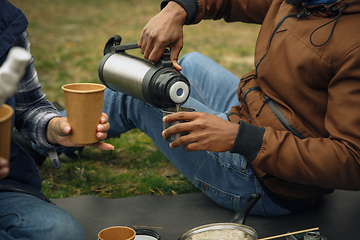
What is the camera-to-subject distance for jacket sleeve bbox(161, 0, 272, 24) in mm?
2281

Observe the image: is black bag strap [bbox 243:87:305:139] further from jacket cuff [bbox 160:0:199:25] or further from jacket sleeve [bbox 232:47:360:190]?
jacket cuff [bbox 160:0:199:25]

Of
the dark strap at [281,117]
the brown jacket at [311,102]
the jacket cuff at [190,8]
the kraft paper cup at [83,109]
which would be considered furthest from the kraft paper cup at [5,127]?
the jacket cuff at [190,8]

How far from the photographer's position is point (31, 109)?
6.18 feet

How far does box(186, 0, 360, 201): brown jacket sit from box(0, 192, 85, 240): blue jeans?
811 mm

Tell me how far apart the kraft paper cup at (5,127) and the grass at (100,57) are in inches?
64.7

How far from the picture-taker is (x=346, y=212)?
2.26 metres

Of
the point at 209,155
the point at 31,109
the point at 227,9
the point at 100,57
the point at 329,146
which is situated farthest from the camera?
the point at 100,57

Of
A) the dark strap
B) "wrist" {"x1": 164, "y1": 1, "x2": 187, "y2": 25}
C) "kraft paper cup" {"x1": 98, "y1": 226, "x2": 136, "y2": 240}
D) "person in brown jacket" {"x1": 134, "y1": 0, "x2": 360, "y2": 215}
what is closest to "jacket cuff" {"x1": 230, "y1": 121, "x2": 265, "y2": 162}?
"person in brown jacket" {"x1": 134, "y1": 0, "x2": 360, "y2": 215}

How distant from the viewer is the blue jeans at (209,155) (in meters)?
2.10

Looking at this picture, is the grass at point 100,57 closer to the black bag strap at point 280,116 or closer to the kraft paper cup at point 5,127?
the black bag strap at point 280,116

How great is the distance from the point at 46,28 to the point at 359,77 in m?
7.27

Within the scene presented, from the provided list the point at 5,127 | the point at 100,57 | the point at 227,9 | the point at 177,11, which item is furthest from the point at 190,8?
the point at 100,57

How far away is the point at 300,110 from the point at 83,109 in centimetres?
96

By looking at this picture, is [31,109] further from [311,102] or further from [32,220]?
[311,102]
